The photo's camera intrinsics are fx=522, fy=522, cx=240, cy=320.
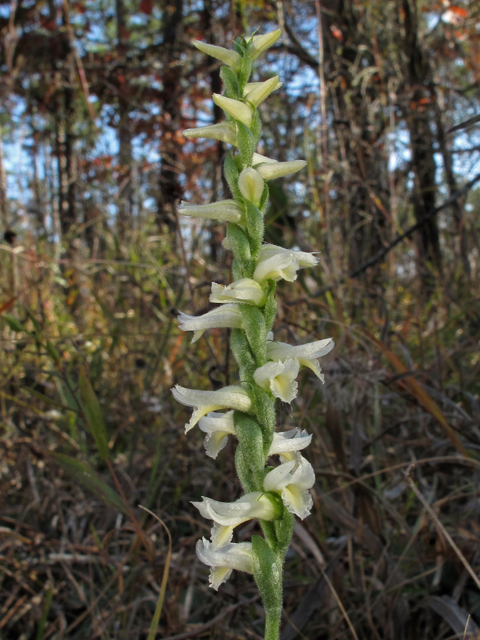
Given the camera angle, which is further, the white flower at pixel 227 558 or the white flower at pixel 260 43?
the white flower at pixel 260 43

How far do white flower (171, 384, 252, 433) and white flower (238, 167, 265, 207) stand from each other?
0.32m

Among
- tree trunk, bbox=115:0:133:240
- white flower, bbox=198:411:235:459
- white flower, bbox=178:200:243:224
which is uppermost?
tree trunk, bbox=115:0:133:240

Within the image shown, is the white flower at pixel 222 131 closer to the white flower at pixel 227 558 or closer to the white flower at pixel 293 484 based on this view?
the white flower at pixel 293 484

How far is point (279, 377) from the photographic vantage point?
0.80 meters

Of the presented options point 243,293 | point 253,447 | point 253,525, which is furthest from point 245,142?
point 253,525

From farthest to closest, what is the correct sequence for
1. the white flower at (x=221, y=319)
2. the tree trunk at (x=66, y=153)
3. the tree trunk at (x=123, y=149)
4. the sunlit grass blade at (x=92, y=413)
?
the tree trunk at (x=66, y=153), the tree trunk at (x=123, y=149), the sunlit grass blade at (x=92, y=413), the white flower at (x=221, y=319)

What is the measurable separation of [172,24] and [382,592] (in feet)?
22.8

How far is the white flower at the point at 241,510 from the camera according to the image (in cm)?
76

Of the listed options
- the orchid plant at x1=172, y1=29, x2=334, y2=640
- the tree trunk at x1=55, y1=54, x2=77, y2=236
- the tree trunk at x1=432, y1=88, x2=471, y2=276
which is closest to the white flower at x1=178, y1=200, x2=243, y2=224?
the orchid plant at x1=172, y1=29, x2=334, y2=640

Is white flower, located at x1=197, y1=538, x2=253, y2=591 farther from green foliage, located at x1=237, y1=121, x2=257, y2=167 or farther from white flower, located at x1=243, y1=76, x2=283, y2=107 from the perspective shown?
white flower, located at x1=243, y1=76, x2=283, y2=107

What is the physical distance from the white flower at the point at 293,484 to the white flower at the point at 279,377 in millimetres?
103

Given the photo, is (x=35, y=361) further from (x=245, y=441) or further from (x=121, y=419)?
(x=245, y=441)

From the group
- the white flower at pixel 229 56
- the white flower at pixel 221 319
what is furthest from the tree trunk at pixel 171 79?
the white flower at pixel 221 319

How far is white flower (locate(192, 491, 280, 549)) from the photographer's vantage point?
29.9 inches
